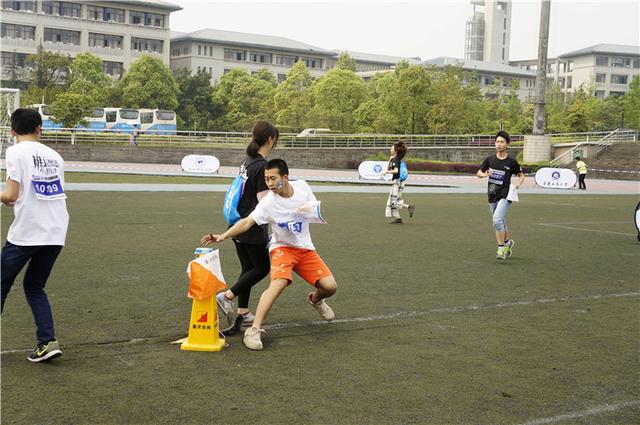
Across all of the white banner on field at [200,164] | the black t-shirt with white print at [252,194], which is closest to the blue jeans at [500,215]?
the black t-shirt with white print at [252,194]

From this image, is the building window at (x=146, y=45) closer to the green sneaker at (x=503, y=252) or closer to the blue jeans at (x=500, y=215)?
the blue jeans at (x=500, y=215)

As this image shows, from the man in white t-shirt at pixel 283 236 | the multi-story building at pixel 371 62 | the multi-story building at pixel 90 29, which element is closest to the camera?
the man in white t-shirt at pixel 283 236

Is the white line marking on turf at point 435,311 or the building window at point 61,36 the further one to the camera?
the building window at point 61,36

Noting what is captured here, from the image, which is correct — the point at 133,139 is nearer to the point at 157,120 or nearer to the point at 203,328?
the point at 157,120

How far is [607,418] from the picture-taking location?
4.92m

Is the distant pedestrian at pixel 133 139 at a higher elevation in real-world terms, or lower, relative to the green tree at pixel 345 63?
lower

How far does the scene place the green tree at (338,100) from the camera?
2635 inches

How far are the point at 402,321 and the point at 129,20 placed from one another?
9898 cm

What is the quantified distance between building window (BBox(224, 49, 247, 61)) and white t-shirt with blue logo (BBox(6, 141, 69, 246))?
112 m

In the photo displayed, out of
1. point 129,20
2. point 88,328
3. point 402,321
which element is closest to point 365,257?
point 402,321

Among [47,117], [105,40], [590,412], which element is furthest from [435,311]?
[105,40]

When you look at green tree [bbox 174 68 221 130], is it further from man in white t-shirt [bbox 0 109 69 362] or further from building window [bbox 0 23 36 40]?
man in white t-shirt [bbox 0 109 69 362]

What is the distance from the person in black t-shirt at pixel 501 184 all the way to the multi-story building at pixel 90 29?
82.9 m

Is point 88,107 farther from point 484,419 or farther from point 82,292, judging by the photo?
point 484,419
